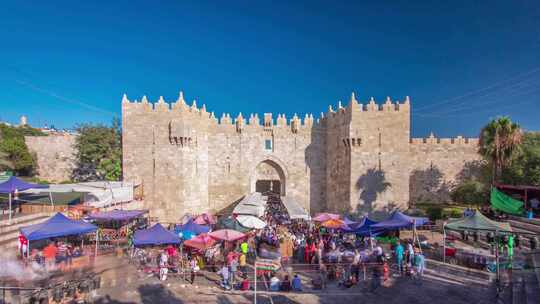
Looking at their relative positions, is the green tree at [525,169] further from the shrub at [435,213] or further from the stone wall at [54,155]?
the stone wall at [54,155]

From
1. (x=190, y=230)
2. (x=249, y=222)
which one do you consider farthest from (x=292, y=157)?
(x=190, y=230)

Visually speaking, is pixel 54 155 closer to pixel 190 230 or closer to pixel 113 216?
pixel 113 216

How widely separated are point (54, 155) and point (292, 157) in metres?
24.2

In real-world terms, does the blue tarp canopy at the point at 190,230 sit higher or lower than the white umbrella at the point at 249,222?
lower

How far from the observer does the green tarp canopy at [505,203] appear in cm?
1593

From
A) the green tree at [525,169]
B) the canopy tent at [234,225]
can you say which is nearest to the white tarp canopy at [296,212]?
the canopy tent at [234,225]

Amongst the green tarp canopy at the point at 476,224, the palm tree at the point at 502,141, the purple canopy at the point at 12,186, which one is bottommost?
the green tarp canopy at the point at 476,224

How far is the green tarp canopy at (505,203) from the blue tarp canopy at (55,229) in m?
21.0

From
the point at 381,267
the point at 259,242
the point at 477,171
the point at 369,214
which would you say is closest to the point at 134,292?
the point at 259,242

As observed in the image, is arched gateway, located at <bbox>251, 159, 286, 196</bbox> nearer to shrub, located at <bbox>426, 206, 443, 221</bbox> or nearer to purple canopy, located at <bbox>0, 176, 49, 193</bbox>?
shrub, located at <bbox>426, 206, 443, 221</bbox>

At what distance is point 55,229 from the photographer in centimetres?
1114

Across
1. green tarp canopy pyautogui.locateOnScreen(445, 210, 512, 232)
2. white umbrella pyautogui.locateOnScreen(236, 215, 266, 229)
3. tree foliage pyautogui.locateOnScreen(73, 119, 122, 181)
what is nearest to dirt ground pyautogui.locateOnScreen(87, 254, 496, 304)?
green tarp canopy pyautogui.locateOnScreen(445, 210, 512, 232)

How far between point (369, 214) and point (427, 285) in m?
10.2

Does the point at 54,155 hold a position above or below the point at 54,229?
above
